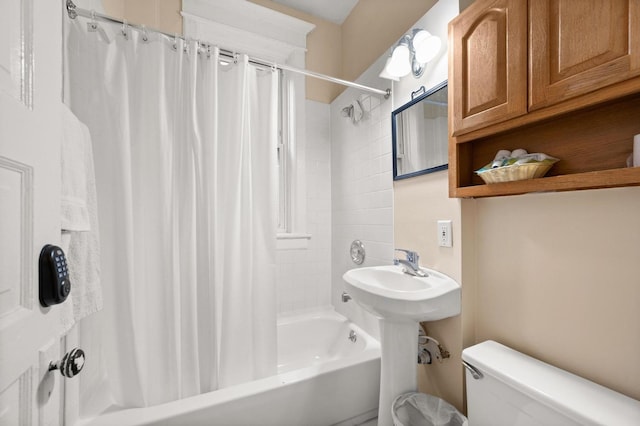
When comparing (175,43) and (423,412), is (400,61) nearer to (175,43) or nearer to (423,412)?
(175,43)

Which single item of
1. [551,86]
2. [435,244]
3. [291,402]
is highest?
[551,86]

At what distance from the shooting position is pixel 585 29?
73cm

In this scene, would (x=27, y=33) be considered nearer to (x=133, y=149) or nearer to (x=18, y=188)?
(x=18, y=188)

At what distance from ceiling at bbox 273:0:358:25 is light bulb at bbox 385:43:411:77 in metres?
1.06

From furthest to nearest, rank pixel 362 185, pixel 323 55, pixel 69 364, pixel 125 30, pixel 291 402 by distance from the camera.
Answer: pixel 323 55, pixel 362 185, pixel 291 402, pixel 125 30, pixel 69 364

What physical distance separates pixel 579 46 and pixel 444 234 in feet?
2.47

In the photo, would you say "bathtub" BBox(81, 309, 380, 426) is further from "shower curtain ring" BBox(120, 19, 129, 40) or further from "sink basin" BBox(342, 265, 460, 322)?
"shower curtain ring" BBox(120, 19, 129, 40)

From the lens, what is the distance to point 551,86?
2.64 ft

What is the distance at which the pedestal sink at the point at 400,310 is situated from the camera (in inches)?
41.2

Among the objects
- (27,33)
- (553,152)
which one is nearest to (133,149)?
(27,33)

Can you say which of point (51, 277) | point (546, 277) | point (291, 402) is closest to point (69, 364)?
point (51, 277)

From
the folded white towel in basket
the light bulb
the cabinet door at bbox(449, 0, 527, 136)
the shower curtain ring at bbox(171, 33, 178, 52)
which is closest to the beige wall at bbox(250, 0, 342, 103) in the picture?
the light bulb

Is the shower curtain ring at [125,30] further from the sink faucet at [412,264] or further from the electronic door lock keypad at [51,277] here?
the sink faucet at [412,264]

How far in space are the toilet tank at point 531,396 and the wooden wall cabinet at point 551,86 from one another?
587 mm
